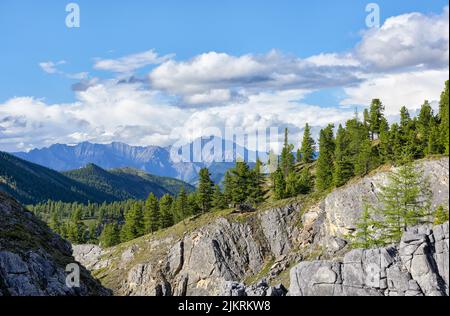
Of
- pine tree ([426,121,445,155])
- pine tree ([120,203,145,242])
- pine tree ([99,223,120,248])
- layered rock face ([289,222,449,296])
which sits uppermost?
pine tree ([426,121,445,155])

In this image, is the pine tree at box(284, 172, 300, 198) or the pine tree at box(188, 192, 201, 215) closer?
the pine tree at box(284, 172, 300, 198)

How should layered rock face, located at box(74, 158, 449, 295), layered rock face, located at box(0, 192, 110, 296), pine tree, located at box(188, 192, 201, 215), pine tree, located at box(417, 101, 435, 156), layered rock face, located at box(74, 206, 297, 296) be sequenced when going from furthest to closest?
pine tree, located at box(188, 192, 201, 215), layered rock face, located at box(74, 206, 297, 296), pine tree, located at box(417, 101, 435, 156), layered rock face, located at box(74, 158, 449, 295), layered rock face, located at box(0, 192, 110, 296)

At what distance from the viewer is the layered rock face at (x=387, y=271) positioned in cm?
3978

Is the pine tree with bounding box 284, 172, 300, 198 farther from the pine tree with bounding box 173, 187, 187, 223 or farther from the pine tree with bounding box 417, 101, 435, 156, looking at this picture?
the pine tree with bounding box 417, 101, 435, 156

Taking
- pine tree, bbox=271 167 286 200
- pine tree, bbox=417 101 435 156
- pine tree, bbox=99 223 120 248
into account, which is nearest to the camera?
pine tree, bbox=417 101 435 156

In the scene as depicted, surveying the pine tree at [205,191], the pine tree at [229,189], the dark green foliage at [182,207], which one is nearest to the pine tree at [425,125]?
the pine tree at [229,189]

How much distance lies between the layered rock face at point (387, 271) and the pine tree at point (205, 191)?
221 feet

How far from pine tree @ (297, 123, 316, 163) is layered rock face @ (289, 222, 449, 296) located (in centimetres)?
9750

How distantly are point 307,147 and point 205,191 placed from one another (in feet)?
146

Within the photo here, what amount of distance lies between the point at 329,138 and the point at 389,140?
127 ft

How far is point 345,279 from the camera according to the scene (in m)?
41.3

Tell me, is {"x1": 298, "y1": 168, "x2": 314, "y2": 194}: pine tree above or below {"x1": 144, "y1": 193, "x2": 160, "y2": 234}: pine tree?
above

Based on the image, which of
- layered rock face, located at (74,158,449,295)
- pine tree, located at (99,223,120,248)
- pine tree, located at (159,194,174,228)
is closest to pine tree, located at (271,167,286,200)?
layered rock face, located at (74,158,449,295)

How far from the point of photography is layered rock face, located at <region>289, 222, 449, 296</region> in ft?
131
